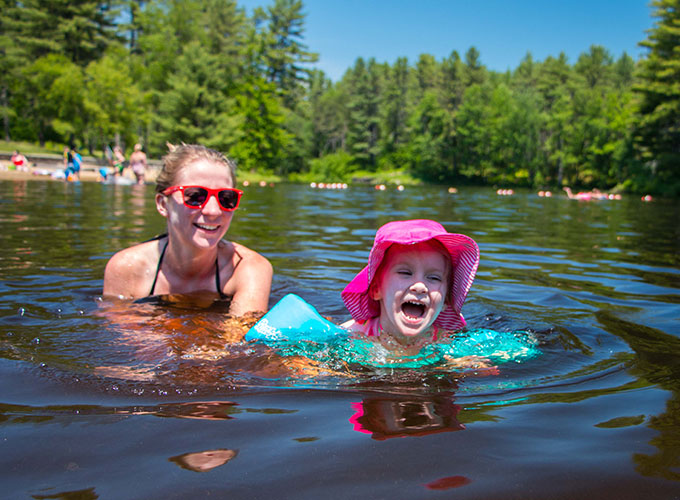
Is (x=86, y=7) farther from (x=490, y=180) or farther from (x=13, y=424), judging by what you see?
(x=13, y=424)

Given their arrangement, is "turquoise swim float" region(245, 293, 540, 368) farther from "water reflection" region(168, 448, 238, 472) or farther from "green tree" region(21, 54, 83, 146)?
"green tree" region(21, 54, 83, 146)

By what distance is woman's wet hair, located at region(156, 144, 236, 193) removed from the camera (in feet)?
12.9

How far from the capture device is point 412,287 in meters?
2.93

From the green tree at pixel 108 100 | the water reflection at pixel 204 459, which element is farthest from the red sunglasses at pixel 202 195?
the green tree at pixel 108 100

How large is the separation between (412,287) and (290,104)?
212 ft

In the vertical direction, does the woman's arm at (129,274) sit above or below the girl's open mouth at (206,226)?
below

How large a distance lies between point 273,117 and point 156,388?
173 feet

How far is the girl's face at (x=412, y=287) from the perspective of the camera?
2959 millimetres

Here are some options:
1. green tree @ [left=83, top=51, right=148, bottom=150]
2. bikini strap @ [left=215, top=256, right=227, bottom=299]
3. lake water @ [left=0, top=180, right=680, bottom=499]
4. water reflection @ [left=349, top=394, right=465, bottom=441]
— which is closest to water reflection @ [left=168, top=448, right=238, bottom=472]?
lake water @ [left=0, top=180, right=680, bottom=499]

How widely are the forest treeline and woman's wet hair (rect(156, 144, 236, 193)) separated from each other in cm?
3638

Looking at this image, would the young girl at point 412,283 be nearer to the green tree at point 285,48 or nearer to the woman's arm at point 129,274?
the woman's arm at point 129,274

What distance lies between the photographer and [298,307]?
340 cm

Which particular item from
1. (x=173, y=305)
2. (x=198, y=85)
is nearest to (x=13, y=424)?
(x=173, y=305)

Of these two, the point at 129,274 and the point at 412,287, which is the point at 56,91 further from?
the point at 412,287
